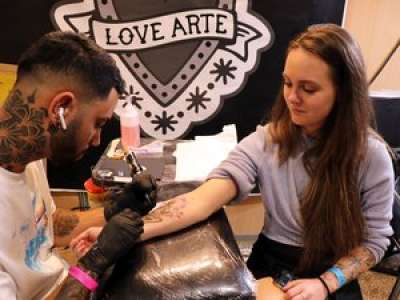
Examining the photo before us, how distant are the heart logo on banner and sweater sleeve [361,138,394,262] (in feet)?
2.37

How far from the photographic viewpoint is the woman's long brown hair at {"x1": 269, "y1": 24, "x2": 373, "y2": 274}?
3.50 ft

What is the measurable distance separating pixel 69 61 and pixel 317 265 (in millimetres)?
831

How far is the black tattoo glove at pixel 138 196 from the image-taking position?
1.09 meters

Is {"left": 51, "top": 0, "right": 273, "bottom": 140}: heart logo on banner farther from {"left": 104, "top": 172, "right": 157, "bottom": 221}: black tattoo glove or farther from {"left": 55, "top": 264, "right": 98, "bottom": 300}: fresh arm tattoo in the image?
{"left": 55, "top": 264, "right": 98, "bottom": 300}: fresh arm tattoo

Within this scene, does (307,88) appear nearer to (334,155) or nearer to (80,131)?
(334,155)

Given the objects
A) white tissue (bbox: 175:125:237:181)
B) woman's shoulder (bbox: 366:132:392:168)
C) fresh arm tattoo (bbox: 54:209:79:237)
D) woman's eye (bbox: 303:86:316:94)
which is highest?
woman's eye (bbox: 303:86:316:94)

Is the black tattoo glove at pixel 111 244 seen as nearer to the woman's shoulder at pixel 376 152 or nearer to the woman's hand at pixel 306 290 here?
the woman's hand at pixel 306 290

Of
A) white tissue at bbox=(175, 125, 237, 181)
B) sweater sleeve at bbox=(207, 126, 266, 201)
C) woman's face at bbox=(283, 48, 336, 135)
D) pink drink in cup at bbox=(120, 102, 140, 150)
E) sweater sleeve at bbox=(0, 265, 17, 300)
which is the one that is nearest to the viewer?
sweater sleeve at bbox=(0, 265, 17, 300)

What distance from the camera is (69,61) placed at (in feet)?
2.85

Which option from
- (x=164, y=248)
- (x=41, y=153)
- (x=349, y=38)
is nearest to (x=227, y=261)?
(x=164, y=248)

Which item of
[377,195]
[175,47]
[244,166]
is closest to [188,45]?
[175,47]

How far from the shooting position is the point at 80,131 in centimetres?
92

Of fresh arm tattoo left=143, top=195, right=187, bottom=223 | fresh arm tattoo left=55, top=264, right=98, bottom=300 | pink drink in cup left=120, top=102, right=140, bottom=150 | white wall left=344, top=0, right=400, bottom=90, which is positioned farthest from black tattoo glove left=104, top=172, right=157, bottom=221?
white wall left=344, top=0, right=400, bottom=90

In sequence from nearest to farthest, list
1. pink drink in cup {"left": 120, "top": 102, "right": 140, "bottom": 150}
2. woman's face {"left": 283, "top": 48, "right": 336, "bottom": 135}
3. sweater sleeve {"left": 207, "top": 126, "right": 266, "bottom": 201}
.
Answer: woman's face {"left": 283, "top": 48, "right": 336, "bottom": 135}
sweater sleeve {"left": 207, "top": 126, "right": 266, "bottom": 201}
pink drink in cup {"left": 120, "top": 102, "right": 140, "bottom": 150}
